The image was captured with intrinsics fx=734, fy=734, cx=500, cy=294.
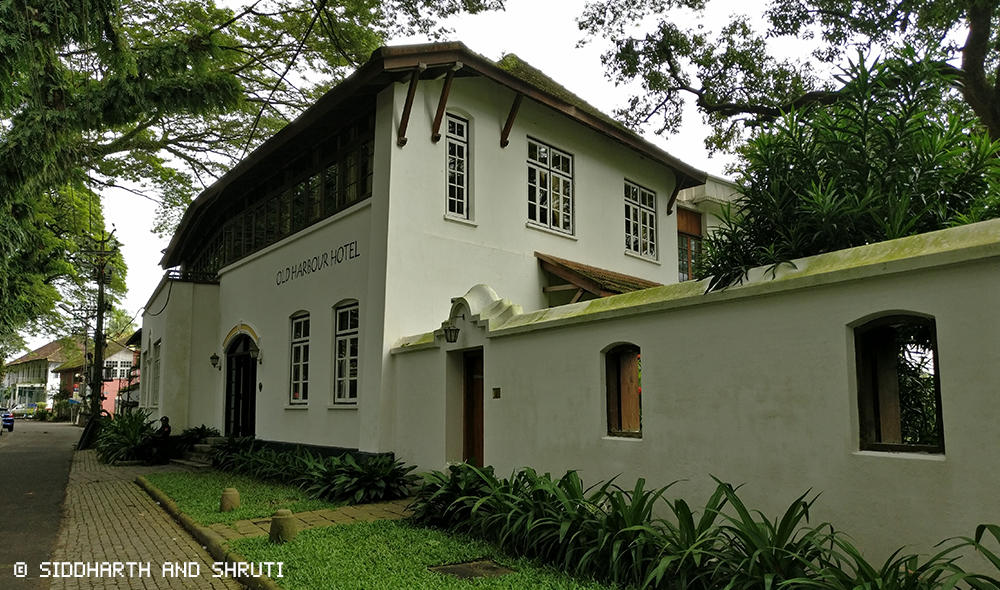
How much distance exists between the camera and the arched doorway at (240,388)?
16734mm

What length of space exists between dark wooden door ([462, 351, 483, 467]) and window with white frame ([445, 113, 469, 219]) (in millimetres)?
2936

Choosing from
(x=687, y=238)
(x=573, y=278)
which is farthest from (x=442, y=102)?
(x=687, y=238)

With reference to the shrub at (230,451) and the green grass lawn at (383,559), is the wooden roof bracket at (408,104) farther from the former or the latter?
the shrub at (230,451)

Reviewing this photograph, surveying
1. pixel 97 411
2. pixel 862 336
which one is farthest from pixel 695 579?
pixel 97 411

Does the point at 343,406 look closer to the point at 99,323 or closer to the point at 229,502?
the point at 229,502

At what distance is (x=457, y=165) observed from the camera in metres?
12.4

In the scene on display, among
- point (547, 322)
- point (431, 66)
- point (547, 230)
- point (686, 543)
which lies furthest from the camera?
point (547, 230)

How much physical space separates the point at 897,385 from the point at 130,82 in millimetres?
9659

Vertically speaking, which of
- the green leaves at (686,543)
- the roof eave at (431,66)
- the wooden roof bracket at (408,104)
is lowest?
the green leaves at (686,543)

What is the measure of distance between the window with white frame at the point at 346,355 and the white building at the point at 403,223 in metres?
0.03

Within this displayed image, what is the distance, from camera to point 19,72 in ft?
23.6

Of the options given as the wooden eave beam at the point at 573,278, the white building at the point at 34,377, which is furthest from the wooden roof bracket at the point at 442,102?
the white building at the point at 34,377

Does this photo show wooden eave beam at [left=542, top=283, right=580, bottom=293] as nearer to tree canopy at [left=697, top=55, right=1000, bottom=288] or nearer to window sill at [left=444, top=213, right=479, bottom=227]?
window sill at [left=444, top=213, right=479, bottom=227]

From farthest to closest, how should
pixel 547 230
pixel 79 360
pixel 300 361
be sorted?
pixel 79 360
pixel 300 361
pixel 547 230
